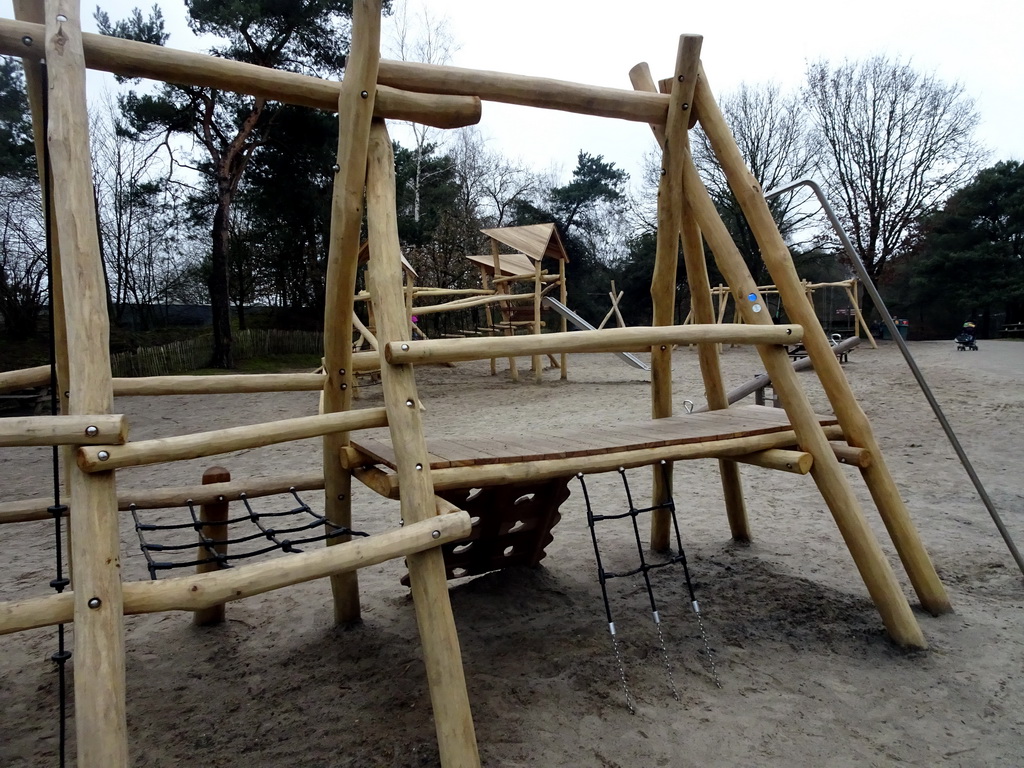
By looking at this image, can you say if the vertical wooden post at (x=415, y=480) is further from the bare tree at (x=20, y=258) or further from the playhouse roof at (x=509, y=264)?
the bare tree at (x=20, y=258)

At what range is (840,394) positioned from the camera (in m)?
2.92

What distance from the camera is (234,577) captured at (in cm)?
169

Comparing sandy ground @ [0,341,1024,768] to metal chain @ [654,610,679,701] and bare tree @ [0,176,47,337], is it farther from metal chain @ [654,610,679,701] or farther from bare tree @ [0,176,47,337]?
bare tree @ [0,176,47,337]

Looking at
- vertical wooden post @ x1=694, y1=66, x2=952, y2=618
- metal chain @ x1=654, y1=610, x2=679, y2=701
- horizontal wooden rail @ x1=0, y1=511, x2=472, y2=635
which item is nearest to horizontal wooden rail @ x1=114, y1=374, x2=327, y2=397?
horizontal wooden rail @ x1=0, y1=511, x2=472, y2=635

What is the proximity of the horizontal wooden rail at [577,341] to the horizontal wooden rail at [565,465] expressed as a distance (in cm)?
38

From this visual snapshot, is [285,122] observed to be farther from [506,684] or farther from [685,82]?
[506,684]

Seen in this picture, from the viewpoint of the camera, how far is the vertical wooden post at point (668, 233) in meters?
2.94

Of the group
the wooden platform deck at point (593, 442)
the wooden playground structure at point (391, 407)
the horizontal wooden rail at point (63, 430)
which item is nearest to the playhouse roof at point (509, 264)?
the wooden playground structure at point (391, 407)

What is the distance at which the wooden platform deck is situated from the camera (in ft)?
7.74

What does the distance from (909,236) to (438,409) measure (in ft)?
70.9

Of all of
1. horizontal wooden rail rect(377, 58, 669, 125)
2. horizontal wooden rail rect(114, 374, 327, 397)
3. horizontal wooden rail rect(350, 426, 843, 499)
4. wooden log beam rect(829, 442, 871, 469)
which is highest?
horizontal wooden rail rect(377, 58, 669, 125)

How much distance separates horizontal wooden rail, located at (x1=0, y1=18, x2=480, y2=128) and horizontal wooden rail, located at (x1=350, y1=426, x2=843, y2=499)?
123 cm

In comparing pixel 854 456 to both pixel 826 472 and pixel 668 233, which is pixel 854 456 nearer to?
pixel 826 472

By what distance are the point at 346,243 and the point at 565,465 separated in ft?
3.62
